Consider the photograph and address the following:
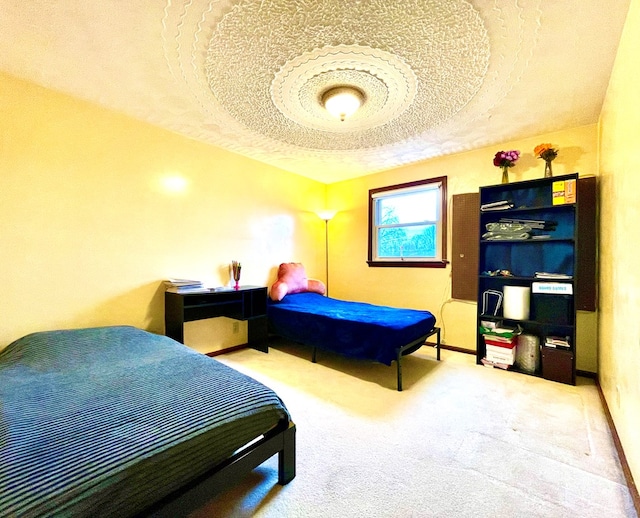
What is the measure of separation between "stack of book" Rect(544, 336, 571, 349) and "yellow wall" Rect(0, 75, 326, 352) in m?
3.22

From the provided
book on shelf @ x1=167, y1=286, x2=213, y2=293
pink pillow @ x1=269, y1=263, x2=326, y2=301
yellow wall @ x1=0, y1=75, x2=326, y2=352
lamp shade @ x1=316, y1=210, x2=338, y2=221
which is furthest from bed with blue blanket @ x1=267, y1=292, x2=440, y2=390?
lamp shade @ x1=316, y1=210, x2=338, y2=221

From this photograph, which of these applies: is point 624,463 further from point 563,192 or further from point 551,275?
point 563,192

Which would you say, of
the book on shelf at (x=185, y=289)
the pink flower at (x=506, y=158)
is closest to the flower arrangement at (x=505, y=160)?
the pink flower at (x=506, y=158)

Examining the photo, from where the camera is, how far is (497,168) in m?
3.16

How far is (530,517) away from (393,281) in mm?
2859

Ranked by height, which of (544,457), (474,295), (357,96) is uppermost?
(357,96)

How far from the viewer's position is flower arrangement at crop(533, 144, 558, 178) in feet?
8.82

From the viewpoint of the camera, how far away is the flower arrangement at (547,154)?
2.69 m

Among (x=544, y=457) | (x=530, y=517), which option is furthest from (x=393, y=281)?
(x=530, y=517)

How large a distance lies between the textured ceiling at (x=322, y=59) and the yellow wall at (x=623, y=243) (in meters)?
0.26

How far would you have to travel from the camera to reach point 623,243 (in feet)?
5.35

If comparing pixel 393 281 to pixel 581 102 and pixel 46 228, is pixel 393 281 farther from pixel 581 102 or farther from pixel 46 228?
pixel 46 228

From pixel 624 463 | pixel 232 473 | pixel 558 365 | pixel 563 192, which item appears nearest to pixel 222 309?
pixel 232 473

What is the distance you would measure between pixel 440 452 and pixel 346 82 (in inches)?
96.0
